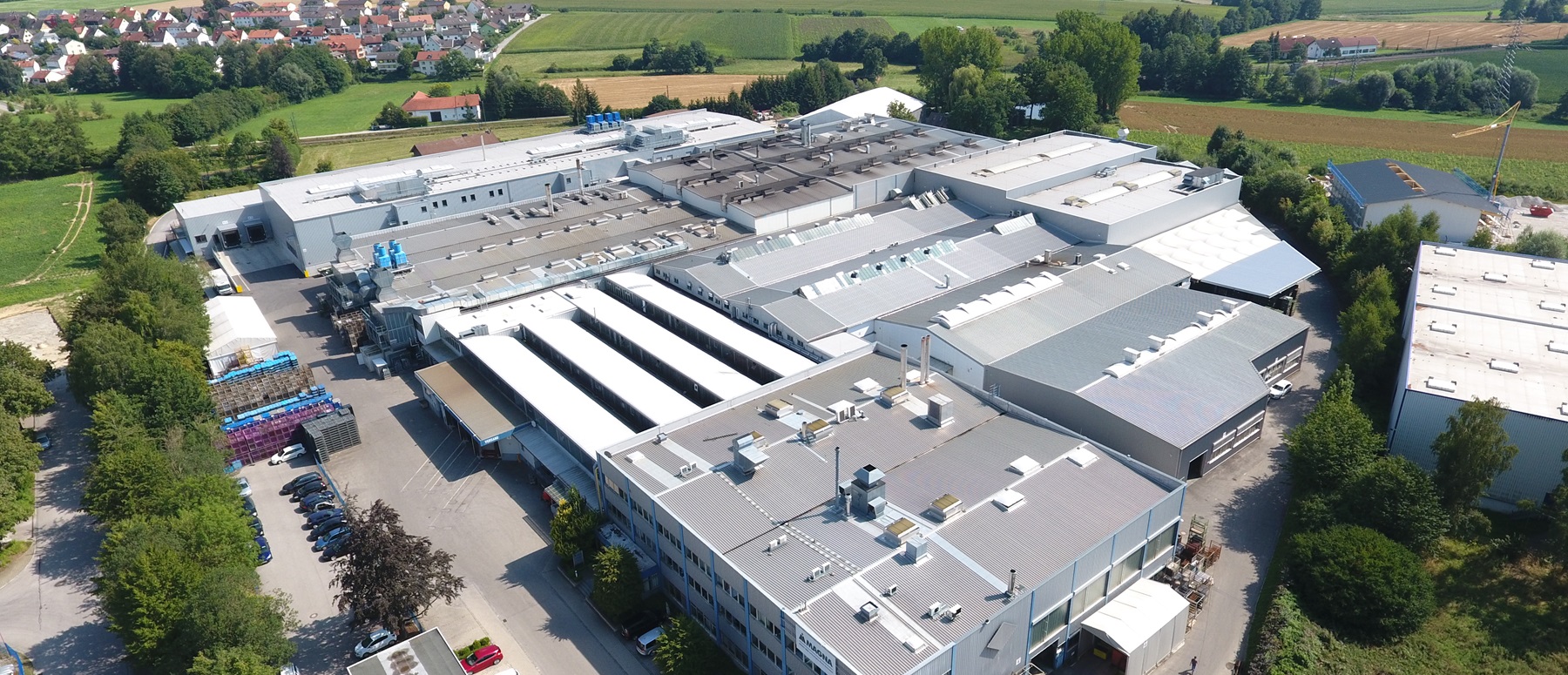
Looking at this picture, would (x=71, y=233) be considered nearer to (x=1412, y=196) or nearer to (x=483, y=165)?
(x=483, y=165)

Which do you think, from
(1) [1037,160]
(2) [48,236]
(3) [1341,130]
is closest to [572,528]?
(1) [1037,160]

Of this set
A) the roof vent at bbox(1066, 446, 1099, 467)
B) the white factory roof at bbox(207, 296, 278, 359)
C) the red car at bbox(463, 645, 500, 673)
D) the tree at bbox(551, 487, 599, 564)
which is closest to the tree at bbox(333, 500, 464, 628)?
the red car at bbox(463, 645, 500, 673)

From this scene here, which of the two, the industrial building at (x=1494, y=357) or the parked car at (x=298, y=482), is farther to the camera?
the parked car at (x=298, y=482)

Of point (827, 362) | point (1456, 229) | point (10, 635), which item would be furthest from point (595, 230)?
point (1456, 229)

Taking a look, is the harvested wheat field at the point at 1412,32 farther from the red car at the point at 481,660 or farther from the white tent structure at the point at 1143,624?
the red car at the point at 481,660

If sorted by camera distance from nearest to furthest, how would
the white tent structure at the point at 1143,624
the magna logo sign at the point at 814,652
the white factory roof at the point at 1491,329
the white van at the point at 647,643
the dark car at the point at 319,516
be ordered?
the magna logo sign at the point at 814,652
the white tent structure at the point at 1143,624
the white van at the point at 647,643
the white factory roof at the point at 1491,329
the dark car at the point at 319,516

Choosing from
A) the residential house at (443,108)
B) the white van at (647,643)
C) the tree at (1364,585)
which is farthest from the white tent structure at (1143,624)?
the residential house at (443,108)

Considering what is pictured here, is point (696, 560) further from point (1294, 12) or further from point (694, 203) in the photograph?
point (1294, 12)
